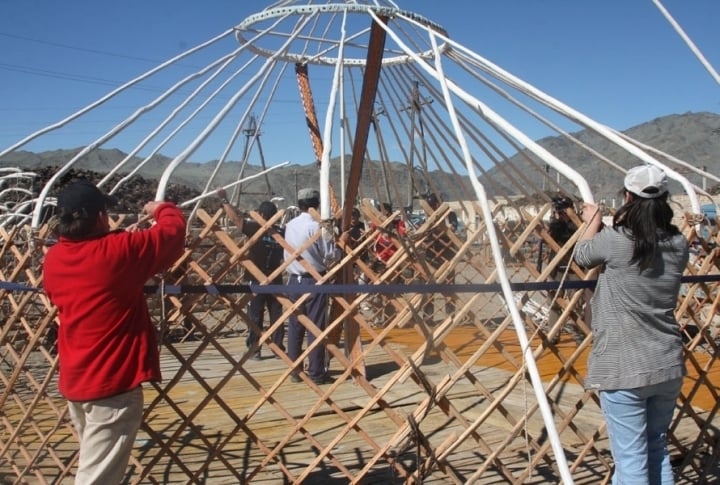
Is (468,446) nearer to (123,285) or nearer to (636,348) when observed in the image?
(636,348)

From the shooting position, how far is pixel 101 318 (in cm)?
169

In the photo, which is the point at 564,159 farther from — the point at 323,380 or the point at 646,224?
the point at 646,224

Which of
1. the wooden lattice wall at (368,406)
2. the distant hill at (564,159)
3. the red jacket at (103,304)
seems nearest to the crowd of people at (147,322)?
the red jacket at (103,304)

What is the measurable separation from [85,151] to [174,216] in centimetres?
87

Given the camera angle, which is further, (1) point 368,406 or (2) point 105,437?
(1) point 368,406

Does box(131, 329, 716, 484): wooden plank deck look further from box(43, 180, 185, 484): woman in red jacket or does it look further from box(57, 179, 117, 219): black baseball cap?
box(57, 179, 117, 219): black baseball cap

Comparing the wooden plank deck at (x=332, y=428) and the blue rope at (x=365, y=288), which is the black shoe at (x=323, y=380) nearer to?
the wooden plank deck at (x=332, y=428)

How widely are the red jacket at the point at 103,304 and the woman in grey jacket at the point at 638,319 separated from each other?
44.4 inches

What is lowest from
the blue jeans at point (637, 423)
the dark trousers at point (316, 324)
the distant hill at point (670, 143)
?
the dark trousers at point (316, 324)

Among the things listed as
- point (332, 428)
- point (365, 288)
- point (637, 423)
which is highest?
point (365, 288)

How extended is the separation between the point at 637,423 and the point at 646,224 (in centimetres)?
50

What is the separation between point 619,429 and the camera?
5.74 ft

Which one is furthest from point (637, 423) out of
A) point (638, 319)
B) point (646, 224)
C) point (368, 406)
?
point (368, 406)

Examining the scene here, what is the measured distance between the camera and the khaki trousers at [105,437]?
67.4 inches
